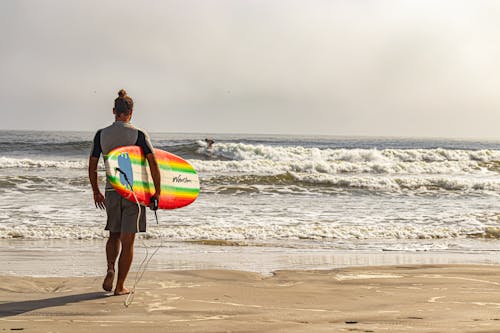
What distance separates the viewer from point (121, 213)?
4.74 meters

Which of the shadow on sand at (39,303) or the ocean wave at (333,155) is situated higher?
the ocean wave at (333,155)

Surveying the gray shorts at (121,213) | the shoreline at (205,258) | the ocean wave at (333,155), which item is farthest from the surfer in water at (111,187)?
the ocean wave at (333,155)

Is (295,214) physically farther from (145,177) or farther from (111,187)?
(111,187)

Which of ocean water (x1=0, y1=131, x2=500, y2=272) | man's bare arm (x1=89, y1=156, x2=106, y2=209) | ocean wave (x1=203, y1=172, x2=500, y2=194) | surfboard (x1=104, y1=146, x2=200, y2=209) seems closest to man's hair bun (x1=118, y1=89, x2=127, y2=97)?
surfboard (x1=104, y1=146, x2=200, y2=209)

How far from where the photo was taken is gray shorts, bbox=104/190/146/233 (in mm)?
4699

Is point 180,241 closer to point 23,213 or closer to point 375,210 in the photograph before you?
point 23,213

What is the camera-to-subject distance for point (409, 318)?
409cm

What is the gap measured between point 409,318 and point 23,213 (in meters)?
8.15

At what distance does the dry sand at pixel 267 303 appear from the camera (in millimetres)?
3826

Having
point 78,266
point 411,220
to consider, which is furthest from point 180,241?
point 411,220

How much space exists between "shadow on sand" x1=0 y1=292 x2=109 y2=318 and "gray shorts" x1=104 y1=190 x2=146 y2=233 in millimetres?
552

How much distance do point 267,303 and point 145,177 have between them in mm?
1358

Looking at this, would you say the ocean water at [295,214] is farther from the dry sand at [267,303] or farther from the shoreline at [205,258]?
the dry sand at [267,303]

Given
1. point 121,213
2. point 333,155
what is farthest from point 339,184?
point 333,155
